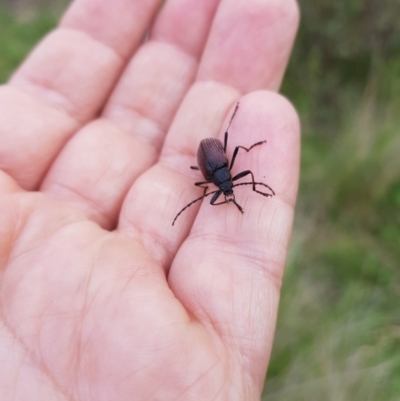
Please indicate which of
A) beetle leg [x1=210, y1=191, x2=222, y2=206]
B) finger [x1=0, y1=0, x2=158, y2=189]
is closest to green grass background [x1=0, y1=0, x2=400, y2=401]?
beetle leg [x1=210, y1=191, x2=222, y2=206]

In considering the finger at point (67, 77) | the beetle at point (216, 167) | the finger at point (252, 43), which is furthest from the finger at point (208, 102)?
the finger at point (67, 77)

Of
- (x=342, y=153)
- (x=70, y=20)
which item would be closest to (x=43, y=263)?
(x=70, y=20)

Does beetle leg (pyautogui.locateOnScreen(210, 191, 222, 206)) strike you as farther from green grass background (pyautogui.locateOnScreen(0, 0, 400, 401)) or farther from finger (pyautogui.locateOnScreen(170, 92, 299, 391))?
green grass background (pyautogui.locateOnScreen(0, 0, 400, 401))

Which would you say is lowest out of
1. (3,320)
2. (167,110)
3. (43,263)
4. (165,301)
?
(3,320)

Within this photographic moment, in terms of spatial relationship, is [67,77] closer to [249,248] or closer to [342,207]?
[249,248]

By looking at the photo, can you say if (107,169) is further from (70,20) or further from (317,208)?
(317,208)

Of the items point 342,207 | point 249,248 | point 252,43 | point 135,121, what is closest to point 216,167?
point 249,248
